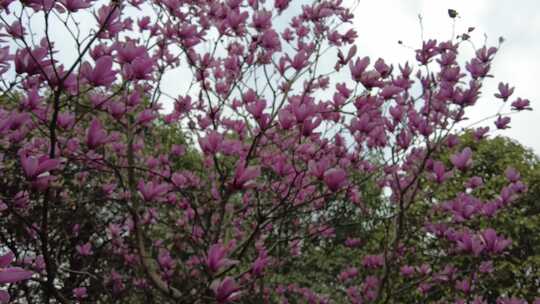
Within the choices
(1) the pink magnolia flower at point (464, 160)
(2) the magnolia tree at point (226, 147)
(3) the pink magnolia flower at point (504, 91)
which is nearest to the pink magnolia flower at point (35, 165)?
(2) the magnolia tree at point (226, 147)

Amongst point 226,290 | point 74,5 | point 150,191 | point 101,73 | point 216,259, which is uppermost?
point 74,5

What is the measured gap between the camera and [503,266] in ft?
26.2

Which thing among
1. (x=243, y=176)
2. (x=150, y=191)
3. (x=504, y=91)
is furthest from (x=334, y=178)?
(x=504, y=91)

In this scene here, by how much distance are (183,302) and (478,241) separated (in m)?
1.68

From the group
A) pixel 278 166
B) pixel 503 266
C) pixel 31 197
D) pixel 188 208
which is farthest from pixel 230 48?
pixel 503 266

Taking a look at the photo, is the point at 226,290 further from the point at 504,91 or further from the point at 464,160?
the point at 504,91

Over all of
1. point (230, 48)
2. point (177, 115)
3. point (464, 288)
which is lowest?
point (464, 288)

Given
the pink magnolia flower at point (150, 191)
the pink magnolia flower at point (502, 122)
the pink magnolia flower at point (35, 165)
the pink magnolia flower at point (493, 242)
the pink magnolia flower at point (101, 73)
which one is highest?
the pink magnolia flower at point (502, 122)

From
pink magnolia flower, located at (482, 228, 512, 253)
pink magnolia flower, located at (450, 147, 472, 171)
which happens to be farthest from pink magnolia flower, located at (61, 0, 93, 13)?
pink magnolia flower, located at (482, 228, 512, 253)

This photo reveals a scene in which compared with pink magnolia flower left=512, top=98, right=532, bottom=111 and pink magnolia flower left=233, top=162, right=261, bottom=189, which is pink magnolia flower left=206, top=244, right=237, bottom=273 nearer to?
pink magnolia flower left=233, top=162, right=261, bottom=189

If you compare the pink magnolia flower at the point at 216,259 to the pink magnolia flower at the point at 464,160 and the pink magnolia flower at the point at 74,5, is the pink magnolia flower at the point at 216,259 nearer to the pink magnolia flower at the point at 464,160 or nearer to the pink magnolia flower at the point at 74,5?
the pink magnolia flower at the point at 74,5

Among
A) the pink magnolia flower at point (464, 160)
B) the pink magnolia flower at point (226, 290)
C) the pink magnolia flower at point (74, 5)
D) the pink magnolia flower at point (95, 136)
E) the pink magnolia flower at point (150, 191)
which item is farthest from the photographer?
the pink magnolia flower at point (464, 160)

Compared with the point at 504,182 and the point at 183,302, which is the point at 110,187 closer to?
the point at 183,302

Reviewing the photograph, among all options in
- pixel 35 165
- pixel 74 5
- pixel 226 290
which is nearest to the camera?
pixel 35 165
